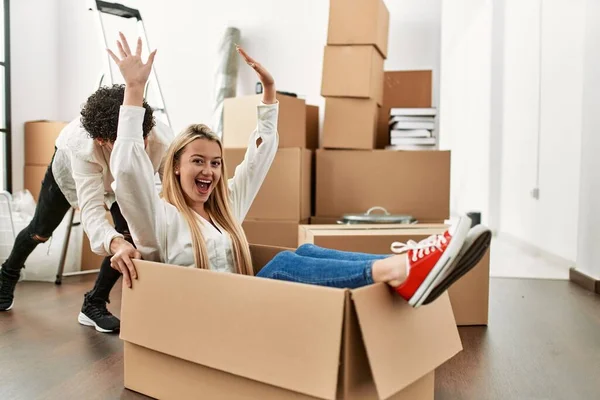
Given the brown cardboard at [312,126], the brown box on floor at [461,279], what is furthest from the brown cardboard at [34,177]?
the brown box on floor at [461,279]

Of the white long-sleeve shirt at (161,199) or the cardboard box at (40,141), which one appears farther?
the cardboard box at (40,141)

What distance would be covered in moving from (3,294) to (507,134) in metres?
4.18

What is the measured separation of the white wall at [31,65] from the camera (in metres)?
3.82

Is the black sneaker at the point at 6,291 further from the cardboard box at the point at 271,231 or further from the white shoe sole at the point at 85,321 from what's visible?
the cardboard box at the point at 271,231

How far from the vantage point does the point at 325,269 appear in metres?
1.27

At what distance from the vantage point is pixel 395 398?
46.9 inches

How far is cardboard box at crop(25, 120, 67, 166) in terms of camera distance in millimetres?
3744

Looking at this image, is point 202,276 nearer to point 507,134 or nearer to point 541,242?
point 541,242

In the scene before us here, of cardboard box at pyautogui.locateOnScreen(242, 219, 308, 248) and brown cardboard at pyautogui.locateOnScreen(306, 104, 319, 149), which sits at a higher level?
brown cardboard at pyautogui.locateOnScreen(306, 104, 319, 149)

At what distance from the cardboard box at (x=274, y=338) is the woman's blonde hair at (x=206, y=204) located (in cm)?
18

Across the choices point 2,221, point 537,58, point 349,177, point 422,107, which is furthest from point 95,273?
point 537,58

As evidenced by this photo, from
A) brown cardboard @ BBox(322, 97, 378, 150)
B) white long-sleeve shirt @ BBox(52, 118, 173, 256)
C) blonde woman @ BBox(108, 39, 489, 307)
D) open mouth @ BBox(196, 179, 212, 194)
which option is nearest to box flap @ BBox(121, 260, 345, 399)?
blonde woman @ BBox(108, 39, 489, 307)

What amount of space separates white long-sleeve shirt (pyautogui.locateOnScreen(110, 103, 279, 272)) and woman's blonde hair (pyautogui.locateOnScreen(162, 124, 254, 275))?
2 cm

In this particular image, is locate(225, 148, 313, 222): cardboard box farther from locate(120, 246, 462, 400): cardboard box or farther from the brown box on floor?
locate(120, 246, 462, 400): cardboard box
